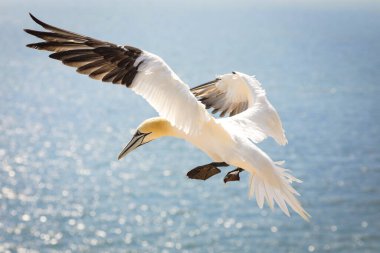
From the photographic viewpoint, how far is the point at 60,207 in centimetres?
4206

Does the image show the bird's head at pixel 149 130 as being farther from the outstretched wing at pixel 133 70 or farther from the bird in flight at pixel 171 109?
the outstretched wing at pixel 133 70

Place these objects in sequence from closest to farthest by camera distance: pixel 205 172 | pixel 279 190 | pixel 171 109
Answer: pixel 171 109
pixel 279 190
pixel 205 172

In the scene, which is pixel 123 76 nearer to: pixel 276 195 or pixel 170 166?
pixel 276 195

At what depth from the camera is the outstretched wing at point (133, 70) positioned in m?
5.51

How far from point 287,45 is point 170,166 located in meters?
72.7

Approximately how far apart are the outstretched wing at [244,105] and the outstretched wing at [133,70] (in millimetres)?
548

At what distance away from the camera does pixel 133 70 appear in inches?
223

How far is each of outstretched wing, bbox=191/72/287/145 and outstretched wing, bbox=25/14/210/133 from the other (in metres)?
0.55

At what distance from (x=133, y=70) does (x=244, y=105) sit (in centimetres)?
196

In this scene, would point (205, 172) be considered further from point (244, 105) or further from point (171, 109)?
point (244, 105)

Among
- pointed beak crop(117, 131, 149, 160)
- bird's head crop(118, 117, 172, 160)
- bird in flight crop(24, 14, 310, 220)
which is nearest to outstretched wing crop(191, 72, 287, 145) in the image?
bird in flight crop(24, 14, 310, 220)

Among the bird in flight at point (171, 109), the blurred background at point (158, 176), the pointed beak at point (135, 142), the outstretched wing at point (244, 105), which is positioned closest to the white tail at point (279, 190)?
the bird in flight at point (171, 109)

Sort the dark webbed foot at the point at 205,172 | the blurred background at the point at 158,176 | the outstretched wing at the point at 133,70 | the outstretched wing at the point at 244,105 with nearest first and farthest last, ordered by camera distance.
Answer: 1. the outstretched wing at the point at 133,70
2. the dark webbed foot at the point at 205,172
3. the outstretched wing at the point at 244,105
4. the blurred background at the point at 158,176

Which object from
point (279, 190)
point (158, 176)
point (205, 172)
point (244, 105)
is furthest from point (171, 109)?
point (158, 176)
